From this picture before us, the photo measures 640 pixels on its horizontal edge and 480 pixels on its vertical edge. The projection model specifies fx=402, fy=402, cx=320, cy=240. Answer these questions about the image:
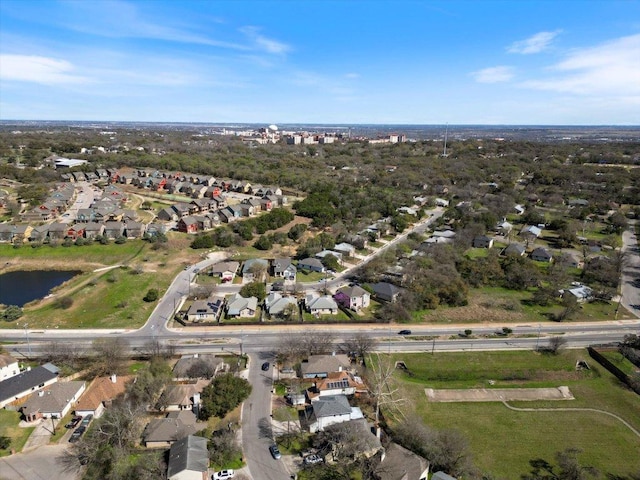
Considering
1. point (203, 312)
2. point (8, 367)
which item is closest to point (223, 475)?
point (203, 312)

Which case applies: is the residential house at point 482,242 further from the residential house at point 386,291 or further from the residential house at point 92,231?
the residential house at point 92,231

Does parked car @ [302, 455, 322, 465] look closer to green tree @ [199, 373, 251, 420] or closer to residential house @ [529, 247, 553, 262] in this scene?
green tree @ [199, 373, 251, 420]

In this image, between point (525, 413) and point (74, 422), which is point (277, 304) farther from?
point (525, 413)

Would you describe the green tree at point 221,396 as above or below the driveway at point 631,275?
above

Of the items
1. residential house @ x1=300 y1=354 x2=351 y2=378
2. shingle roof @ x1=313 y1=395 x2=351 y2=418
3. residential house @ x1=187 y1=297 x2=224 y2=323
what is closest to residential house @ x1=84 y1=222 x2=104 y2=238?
residential house @ x1=187 y1=297 x2=224 y2=323

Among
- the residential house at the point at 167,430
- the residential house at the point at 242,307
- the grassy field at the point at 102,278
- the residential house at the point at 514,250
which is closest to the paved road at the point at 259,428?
the residential house at the point at 167,430

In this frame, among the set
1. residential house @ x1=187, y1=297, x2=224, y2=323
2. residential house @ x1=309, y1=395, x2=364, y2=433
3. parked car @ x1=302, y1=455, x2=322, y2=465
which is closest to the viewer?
parked car @ x1=302, y1=455, x2=322, y2=465

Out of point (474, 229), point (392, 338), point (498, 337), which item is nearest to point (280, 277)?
point (392, 338)
